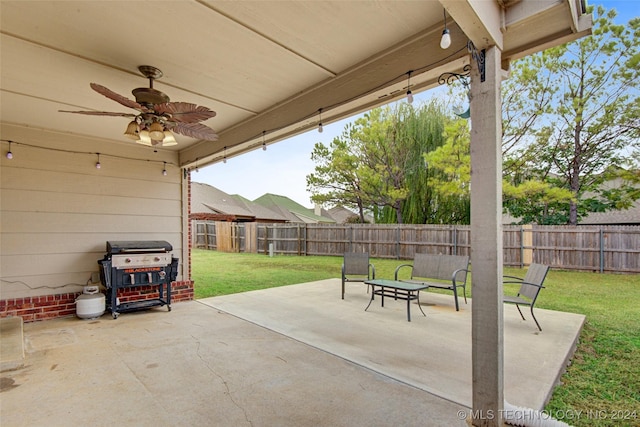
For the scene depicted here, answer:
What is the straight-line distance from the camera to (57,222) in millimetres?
4672

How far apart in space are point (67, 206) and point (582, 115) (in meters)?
13.1

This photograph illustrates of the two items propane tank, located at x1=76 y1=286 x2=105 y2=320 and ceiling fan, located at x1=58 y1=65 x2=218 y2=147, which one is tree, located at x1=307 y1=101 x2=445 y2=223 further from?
ceiling fan, located at x1=58 y1=65 x2=218 y2=147

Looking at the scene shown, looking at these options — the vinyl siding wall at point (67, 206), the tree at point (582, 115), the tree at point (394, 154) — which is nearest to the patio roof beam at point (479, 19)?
the vinyl siding wall at point (67, 206)

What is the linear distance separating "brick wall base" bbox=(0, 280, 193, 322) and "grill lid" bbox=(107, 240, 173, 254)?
770mm

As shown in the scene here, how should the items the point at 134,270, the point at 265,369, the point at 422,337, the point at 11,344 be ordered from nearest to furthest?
the point at 265,369 → the point at 11,344 → the point at 422,337 → the point at 134,270

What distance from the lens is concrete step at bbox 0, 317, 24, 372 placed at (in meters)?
2.87

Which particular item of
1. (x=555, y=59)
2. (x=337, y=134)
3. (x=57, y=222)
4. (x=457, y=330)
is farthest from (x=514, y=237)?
(x=57, y=222)

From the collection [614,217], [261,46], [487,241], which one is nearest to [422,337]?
[487,241]

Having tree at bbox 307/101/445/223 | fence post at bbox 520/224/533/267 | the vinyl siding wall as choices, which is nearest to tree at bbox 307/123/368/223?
tree at bbox 307/101/445/223

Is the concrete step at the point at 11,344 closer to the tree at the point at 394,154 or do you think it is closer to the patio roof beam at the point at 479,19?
the patio roof beam at the point at 479,19

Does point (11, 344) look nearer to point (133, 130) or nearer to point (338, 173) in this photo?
point (133, 130)

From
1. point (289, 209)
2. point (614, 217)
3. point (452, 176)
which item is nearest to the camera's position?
point (452, 176)

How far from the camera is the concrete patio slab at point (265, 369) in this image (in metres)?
2.20

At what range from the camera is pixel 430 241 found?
11281mm
